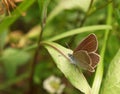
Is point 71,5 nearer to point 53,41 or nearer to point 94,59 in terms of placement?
point 53,41

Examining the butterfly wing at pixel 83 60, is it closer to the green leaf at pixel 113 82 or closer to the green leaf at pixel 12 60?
the green leaf at pixel 113 82

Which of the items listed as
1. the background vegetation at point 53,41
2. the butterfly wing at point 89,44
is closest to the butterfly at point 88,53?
the butterfly wing at point 89,44

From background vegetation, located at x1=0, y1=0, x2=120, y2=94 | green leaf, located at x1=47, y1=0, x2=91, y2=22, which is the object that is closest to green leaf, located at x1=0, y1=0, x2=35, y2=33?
background vegetation, located at x1=0, y1=0, x2=120, y2=94

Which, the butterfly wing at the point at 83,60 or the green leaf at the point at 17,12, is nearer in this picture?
the butterfly wing at the point at 83,60

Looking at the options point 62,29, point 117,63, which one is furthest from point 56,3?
point 117,63

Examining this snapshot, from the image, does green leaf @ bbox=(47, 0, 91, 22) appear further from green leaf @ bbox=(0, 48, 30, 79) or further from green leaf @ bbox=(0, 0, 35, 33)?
green leaf @ bbox=(0, 0, 35, 33)

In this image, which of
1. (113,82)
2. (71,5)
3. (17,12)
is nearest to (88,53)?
(113,82)
